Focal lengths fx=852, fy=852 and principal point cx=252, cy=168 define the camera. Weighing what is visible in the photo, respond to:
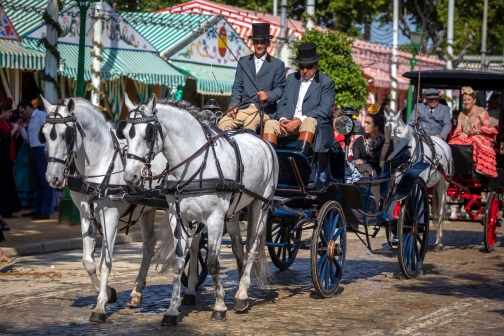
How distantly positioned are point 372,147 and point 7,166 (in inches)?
253

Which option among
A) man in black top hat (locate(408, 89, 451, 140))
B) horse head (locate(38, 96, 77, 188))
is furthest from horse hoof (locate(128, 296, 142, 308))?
man in black top hat (locate(408, 89, 451, 140))

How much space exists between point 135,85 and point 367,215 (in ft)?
39.0

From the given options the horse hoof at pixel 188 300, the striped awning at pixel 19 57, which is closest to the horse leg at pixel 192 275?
the horse hoof at pixel 188 300

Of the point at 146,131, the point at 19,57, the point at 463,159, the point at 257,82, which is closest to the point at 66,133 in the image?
the point at 146,131

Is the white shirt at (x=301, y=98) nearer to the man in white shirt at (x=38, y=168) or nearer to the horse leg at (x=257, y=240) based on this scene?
the horse leg at (x=257, y=240)

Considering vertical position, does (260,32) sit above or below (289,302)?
above

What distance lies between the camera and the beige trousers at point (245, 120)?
356 inches

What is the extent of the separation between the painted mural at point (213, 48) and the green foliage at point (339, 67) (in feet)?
6.82

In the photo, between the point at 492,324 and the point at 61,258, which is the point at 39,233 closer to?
the point at 61,258

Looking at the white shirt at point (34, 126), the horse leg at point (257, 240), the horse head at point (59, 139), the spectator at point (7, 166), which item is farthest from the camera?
the white shirt at point (34, 126)

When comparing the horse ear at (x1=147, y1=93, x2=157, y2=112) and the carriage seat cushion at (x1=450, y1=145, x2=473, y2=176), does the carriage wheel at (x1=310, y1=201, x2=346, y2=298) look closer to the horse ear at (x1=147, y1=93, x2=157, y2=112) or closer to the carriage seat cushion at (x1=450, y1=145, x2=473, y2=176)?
the horse ear at (x1=147, y1=93, x2=157, y2=112)

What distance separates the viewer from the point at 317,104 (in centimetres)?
955

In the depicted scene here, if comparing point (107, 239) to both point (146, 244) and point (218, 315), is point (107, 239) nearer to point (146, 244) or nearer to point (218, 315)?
point (146, 244)

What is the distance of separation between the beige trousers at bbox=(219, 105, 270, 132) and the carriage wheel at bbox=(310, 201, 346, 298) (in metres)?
1.16
